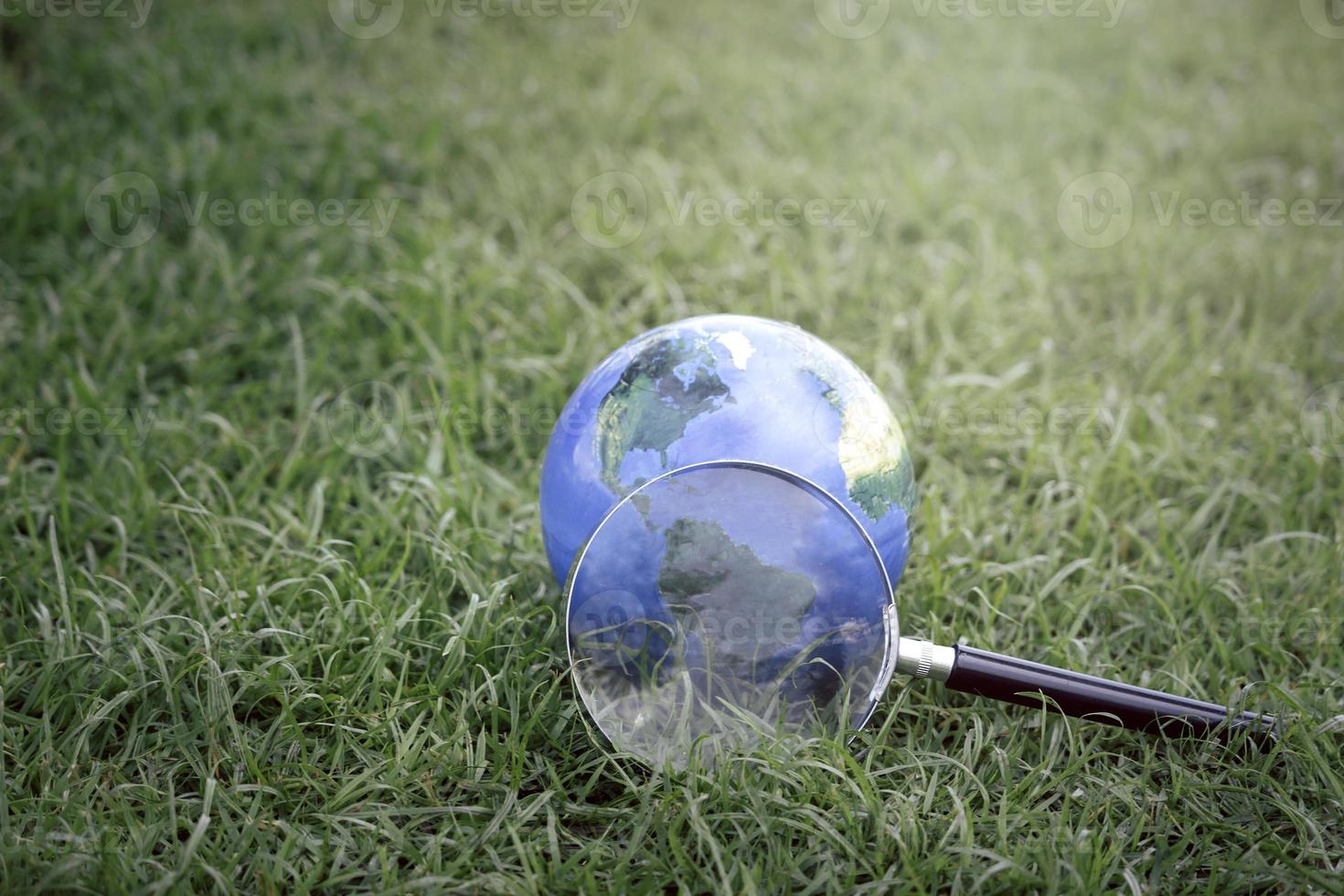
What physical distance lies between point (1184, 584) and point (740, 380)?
123 centimetres

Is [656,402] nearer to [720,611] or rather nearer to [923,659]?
[720,611]

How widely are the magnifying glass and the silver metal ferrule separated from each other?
5 cm

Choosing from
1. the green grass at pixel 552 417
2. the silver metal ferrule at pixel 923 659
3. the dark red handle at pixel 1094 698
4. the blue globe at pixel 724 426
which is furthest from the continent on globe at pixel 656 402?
the dark red handle at pixel 1094 698

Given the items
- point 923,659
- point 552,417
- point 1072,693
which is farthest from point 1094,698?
point 552,417

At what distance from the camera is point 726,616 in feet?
6.38

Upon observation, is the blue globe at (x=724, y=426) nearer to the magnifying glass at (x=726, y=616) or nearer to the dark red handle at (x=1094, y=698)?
the magnifying glass at (x=726, y=616)

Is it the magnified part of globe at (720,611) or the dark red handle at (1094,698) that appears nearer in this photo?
the magnified part of globe at (720,611)

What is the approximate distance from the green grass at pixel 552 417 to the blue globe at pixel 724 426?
346mm

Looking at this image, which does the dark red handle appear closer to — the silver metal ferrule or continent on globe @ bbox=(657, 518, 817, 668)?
the silver metal ferrule

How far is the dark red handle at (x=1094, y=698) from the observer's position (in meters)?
2.06

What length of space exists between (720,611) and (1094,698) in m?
0.75

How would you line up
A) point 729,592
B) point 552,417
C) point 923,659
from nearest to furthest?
1. point 729,592
2. point 923,659
3. point 552,417

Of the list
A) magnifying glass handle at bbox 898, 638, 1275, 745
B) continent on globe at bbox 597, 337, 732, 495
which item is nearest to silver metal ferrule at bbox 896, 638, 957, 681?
magnifying glass handle at bbox 898, 638, 1275, 745

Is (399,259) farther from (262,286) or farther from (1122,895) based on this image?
(1122,895)
